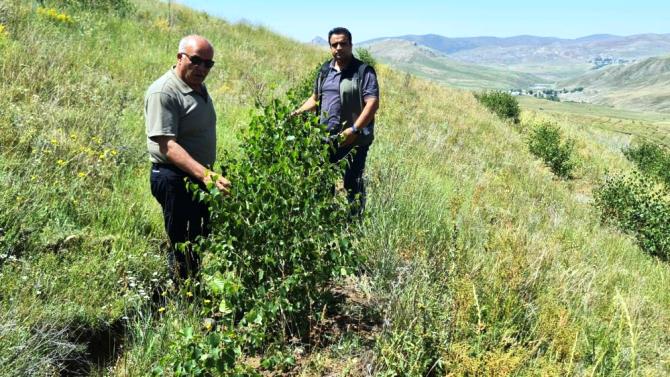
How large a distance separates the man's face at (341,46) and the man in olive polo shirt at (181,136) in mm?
1480

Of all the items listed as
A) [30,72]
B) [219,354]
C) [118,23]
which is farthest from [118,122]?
[118,23]

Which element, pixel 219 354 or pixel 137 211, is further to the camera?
pixel 137 211

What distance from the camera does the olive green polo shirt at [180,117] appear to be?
3.06 m

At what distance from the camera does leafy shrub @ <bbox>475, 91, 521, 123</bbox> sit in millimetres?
23344

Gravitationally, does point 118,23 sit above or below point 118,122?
above

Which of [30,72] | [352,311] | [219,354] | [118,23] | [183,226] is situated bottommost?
[352,311]

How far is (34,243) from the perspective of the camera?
11.0 ft

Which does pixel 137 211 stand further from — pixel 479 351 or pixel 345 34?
pixel 479 351

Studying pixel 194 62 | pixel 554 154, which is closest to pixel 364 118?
pixel 194 62

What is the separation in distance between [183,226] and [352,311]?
150cm

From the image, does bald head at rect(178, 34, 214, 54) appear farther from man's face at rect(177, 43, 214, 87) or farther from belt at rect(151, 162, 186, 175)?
belt at rect(151, 162, 186, 175)

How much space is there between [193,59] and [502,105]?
23.2 m

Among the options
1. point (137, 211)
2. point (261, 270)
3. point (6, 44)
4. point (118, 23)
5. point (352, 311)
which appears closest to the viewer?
point (261, 270)

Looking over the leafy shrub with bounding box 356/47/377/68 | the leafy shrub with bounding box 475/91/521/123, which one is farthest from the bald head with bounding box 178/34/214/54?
the leafy shrub with bounding box 475/91/521/123
